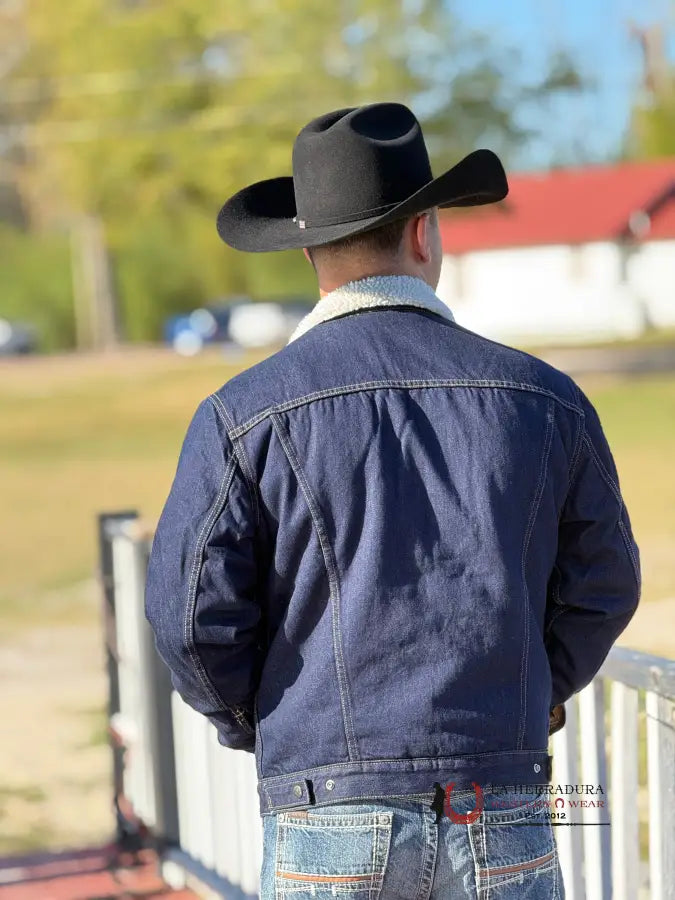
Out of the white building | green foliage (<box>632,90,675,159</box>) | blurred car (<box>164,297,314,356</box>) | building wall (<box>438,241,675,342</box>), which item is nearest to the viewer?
blurred car (<box>164,297,314,356</box>)

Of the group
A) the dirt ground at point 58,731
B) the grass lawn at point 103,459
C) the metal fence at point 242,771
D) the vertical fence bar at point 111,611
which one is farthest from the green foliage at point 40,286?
the metal fence at point 242,771

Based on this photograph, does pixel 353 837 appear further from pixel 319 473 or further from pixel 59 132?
pixel 59 132

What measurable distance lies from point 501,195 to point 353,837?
1010 millimetres

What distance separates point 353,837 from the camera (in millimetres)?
1797

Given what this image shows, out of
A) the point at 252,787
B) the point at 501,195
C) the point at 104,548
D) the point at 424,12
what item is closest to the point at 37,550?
the point at 104,548

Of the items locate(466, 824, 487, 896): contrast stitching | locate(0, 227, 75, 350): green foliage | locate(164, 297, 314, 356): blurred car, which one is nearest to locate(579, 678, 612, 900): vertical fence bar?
locate(466, 824, 487, 896): contrast stitching

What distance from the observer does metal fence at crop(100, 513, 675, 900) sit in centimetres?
240

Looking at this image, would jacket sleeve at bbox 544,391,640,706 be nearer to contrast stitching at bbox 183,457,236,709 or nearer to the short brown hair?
the short brown hair

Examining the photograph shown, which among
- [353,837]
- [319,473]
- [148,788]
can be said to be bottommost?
[148,788]


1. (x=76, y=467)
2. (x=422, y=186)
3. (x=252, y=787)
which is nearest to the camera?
(x=422, y=186)

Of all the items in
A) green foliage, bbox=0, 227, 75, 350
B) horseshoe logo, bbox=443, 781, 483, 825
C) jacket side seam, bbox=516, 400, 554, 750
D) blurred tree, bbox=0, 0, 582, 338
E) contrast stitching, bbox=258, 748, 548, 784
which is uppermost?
blurred tree, bbox=0, 0, 582, 338

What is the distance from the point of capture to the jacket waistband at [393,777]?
5.91 ft

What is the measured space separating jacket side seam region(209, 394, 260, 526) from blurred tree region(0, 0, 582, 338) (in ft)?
96.5

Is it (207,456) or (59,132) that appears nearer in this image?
(207,456)
